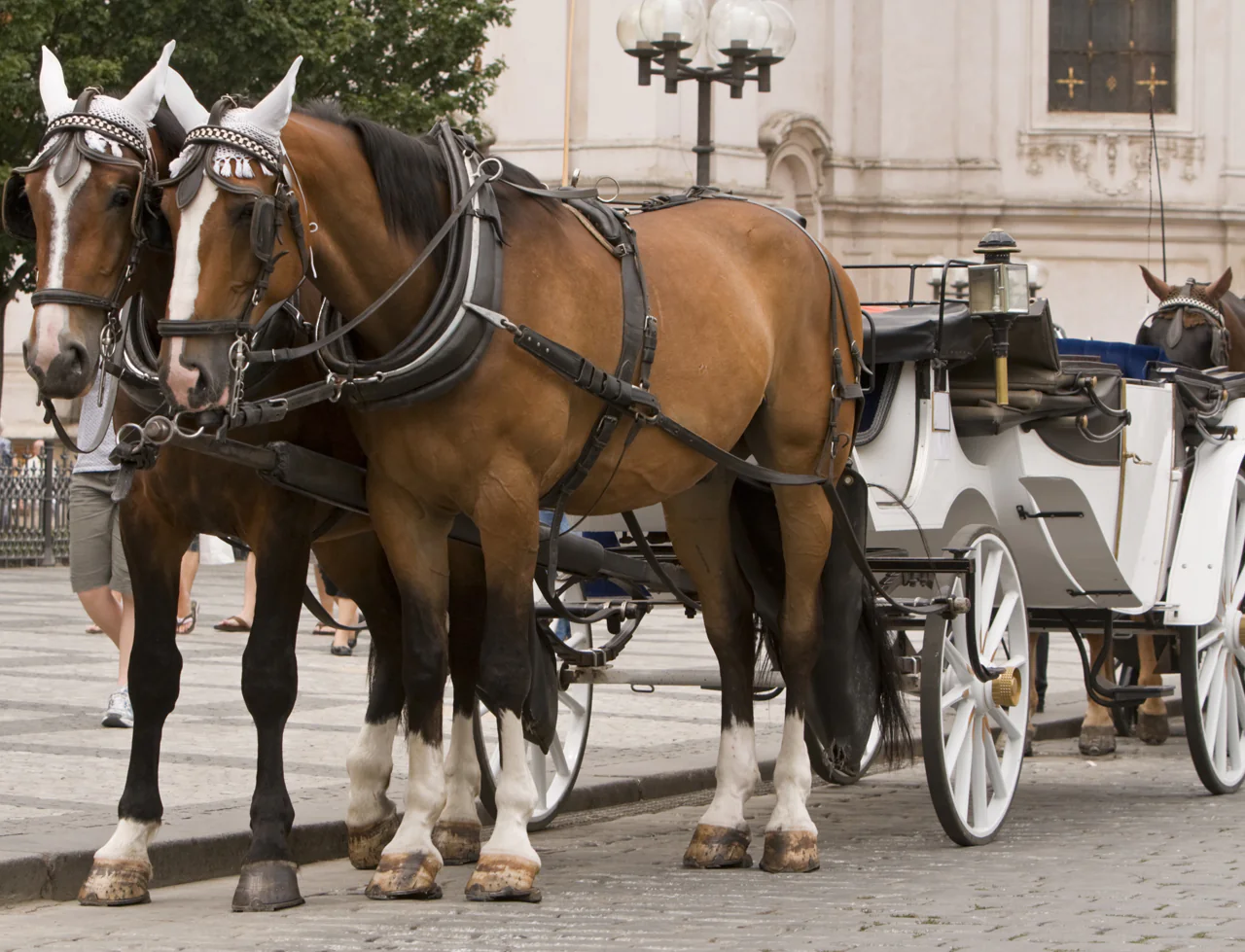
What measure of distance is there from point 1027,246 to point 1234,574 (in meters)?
28.6

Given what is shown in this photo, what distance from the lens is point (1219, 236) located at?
3703 cm

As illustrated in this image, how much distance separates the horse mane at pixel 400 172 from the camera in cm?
583

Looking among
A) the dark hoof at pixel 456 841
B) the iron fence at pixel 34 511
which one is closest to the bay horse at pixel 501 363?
the dark hoof at pixel 456 841

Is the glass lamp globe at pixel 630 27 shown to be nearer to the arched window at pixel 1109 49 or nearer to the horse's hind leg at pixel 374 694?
the horse's hind leg at pixel 374 694

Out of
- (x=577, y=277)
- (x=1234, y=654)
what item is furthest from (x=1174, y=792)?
(x=577, y=277)

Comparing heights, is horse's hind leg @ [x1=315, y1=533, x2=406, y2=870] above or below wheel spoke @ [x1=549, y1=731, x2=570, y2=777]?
above

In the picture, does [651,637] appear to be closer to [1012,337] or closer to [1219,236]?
[1012,337]

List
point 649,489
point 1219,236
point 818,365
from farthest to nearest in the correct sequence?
point 1219,236 → point 818,365 → point 649,489

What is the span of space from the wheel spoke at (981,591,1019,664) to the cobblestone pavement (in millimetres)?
651

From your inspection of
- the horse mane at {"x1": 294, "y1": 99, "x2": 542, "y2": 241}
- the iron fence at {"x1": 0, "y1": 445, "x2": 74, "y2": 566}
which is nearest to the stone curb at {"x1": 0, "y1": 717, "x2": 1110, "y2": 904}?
the horse mane at {"x1": 294, "y1": 99, "x2": 542, "y2": 241}

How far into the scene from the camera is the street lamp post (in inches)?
675

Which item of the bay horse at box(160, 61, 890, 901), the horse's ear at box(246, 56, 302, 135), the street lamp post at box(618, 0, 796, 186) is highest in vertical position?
the street lamp post at box(618, 0, 796, 186)

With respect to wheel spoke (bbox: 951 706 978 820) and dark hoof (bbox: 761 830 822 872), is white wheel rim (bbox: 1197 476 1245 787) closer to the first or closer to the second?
wheel spoke (bbox: 951 706 978 820)

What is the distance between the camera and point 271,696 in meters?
6.01
